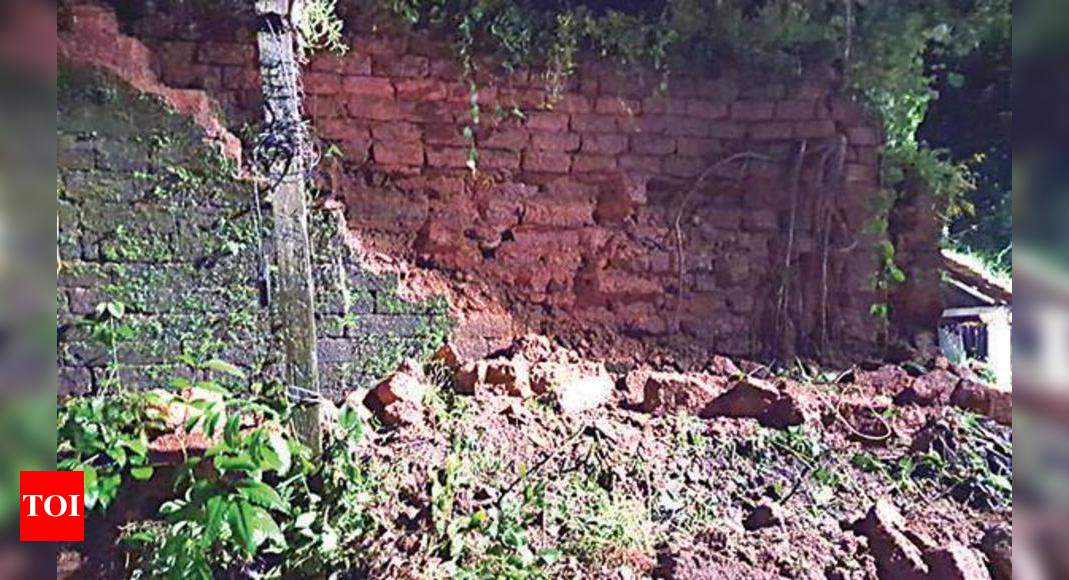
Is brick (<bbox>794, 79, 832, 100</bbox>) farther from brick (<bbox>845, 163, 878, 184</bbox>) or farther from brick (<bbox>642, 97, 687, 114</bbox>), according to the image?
brick (<bbox>642, 97, 687, 114</bbox>)

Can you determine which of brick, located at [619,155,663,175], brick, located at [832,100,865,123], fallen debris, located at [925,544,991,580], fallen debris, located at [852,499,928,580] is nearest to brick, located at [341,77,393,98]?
brick, located at [619,155,663,175]

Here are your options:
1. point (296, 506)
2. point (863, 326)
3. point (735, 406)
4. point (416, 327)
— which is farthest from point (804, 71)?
point (296, 506)

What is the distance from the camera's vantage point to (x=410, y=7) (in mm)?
3471

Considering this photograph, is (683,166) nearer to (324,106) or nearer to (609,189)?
(609,189)

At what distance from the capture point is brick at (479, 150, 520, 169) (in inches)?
141

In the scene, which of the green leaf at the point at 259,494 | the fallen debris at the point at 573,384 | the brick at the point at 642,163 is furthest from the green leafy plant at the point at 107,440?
the brick at the point at 642,163

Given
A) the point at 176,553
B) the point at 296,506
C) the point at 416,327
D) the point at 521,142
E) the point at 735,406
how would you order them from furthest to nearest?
the point at 521,142 → the point at 416,327 → the point at 735,406 → the point at 296,506 → the point at 176,553

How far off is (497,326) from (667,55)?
58.1 inches

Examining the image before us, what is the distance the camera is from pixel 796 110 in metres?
3.83

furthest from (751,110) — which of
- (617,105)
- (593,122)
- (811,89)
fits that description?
(593,122)

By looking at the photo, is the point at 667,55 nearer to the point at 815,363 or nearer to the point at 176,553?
the point at 815,363

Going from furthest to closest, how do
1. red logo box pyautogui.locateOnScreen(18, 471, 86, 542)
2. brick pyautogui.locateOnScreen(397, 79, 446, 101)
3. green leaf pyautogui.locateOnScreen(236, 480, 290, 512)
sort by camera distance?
brick pyautogui.locateOnScreen(397, 79, 446, 101)
green leaf pyautogui.locateOnScreen(236, 480, 290, 512)
red logo box pyautogui.locateOnScreen(18, 471, 86, 542)

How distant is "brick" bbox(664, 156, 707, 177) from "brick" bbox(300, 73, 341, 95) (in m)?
1.51

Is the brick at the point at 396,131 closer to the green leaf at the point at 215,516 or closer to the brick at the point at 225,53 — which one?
the brick at the point at 225,53
